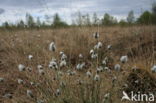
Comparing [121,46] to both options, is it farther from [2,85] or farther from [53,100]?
[53,100]

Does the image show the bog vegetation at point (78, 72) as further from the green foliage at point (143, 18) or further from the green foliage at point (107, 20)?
the green foliage at point (107, 20)

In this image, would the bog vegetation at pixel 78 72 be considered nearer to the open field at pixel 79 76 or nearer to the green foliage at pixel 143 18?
the open field at pixel 79 76

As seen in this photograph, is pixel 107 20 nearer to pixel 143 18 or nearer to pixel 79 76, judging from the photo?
pixel 143 18

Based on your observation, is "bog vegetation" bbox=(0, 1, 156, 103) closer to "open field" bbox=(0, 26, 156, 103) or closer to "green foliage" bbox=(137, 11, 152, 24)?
"open field" bbox=(0, 26, 156, 103)

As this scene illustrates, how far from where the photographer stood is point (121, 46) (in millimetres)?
3752

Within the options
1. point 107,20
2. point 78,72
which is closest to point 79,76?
point 78,72

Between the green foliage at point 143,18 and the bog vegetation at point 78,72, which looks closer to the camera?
the bog vegetation at point 78,72

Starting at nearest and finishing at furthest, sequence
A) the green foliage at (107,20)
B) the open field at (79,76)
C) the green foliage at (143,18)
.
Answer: the open field at (79,76)
the green foliage at (143,18)
the green foliage at (107,20)

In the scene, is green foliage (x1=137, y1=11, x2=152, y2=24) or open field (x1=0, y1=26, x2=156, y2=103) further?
green foliage (x1=137, y1=11, x2=152, y2=24)

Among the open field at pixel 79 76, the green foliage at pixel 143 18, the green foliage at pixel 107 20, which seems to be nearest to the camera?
the open field at pixel 79 76

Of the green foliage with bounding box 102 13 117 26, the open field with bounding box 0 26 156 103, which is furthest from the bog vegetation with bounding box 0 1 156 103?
the green foliage with bounding box 102 13 117 26

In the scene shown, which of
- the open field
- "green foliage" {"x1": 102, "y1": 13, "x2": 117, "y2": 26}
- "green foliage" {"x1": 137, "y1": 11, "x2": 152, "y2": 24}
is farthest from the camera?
"green foliage" {"x1": 102, "y1": 13, "x2": 117, "y2": 26}

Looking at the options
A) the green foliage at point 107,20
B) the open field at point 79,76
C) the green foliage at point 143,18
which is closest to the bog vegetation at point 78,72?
the open field at point 79,76

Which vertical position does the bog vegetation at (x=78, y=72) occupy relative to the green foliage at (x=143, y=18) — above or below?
below
